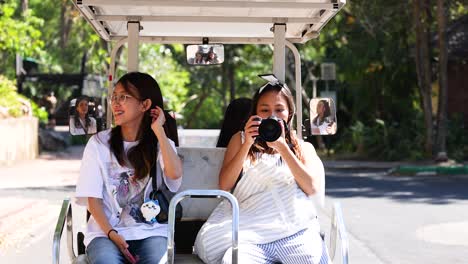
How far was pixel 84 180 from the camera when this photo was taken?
493cm

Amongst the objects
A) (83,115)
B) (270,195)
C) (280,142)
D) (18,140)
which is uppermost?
(83,115)

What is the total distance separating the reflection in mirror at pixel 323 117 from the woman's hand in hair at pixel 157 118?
133 centimetres

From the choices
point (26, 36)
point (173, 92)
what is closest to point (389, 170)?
point (26, 36)

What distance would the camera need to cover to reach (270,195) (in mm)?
4906

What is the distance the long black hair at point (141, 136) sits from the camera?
496 centimetres

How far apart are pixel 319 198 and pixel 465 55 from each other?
2542 centimetres

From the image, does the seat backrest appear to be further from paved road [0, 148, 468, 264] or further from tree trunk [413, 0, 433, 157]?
tree trunk [413, 0, 433, 157]

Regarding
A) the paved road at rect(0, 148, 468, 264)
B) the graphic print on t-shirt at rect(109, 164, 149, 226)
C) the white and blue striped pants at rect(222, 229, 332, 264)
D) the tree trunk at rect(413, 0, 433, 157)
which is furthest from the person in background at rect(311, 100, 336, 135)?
the tree trunk at rect(413, 0, 433, 157)

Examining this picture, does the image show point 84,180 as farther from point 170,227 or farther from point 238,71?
point 238,71

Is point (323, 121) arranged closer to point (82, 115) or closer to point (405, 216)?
point (82, 115)

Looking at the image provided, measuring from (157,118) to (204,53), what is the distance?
6.99 feet

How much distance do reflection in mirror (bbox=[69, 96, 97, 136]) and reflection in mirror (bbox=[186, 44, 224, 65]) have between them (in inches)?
52.3

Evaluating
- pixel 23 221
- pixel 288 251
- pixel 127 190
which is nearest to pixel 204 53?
pixel 127 190

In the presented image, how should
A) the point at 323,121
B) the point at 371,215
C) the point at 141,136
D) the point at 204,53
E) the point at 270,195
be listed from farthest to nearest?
1. the point at 371,215
2. the point at 204,53
3. the point at 323,121
4. the point at 141,136
5. the point at 270,195
